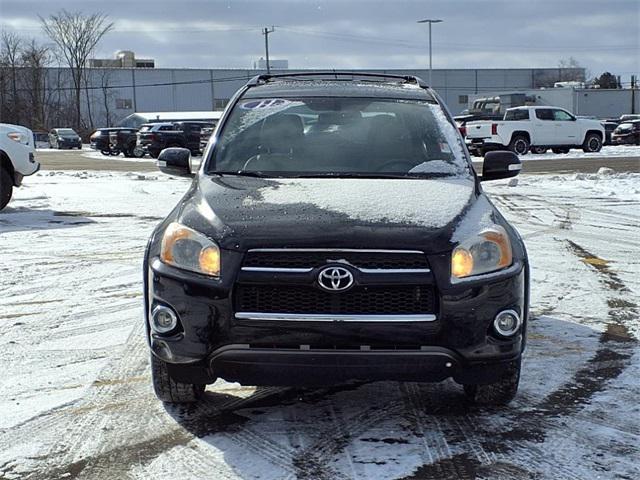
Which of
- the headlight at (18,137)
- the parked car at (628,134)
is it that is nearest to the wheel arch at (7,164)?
the headlight at (18,137)

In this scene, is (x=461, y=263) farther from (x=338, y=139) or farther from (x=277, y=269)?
(x=338, y=139)

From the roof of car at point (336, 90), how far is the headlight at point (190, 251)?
6.11 feet

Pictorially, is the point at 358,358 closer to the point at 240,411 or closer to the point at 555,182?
the point at 240,411

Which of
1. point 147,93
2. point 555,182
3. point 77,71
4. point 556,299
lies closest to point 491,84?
point 147,93

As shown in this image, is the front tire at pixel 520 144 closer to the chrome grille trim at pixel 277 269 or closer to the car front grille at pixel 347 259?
the car front grille at pixel 347 259

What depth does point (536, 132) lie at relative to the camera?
28.2 metres

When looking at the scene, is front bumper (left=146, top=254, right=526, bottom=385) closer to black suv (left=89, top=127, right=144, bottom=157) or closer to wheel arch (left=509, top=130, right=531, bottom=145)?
wheel arch (left=509, top=130, right=531, bottom=145)

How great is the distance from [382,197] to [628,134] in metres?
34.9

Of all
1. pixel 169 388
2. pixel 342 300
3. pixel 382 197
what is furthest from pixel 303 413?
pixel 382 197

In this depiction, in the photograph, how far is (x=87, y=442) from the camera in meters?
3.53

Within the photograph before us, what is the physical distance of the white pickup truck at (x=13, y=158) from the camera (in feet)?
37.7

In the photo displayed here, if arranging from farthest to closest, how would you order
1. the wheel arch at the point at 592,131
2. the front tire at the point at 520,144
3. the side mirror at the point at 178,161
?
the wheel arch at the point at 592,131
the front tire at the point at 520,144
the side mirror at the point at 178,161

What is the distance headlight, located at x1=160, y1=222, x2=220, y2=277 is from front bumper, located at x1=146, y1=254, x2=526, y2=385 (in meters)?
0.06

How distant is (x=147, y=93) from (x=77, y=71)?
6877mm
